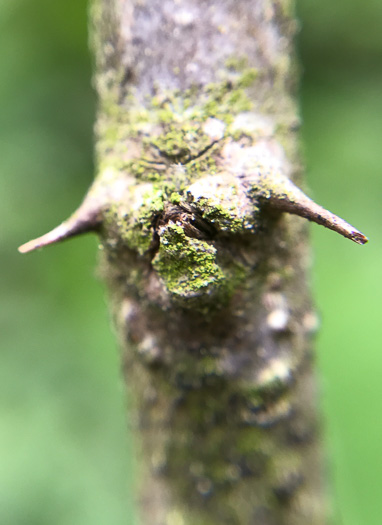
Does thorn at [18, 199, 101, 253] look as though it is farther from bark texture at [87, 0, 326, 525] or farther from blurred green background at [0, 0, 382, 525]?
blurred green background at [0, 0, 382, 525]

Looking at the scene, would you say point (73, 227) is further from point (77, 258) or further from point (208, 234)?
point (77, 258)

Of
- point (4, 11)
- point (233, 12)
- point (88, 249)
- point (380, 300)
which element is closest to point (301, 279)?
point (233, 12)

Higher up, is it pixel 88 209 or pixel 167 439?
pixel 88 209

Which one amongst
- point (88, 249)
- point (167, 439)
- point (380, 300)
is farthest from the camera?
point (88, 249)

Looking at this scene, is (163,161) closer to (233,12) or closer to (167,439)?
(233,12)

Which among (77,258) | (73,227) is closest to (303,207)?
(73,227)

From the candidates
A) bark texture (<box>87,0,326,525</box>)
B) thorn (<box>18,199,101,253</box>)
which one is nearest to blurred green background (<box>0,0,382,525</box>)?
bark texture (<box>87,0,326,525</box>)
